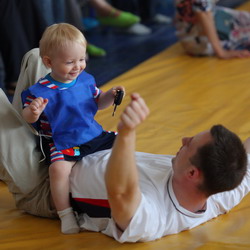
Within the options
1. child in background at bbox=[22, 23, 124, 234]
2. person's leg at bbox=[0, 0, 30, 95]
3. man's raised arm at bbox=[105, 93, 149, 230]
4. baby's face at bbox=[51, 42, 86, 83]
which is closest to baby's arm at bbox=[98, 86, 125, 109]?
child in background at bbox=[22, 23, 124, 234]

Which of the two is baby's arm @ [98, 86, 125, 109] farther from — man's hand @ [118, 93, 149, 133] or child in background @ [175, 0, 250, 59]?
child in background @ [175, 0, 250, 59]

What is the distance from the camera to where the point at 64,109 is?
1.80 meters

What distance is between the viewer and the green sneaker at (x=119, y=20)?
16.0 ft

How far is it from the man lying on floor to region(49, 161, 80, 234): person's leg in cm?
3

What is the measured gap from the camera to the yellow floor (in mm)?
1705

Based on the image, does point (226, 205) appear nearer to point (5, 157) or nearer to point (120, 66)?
point (5, 157)

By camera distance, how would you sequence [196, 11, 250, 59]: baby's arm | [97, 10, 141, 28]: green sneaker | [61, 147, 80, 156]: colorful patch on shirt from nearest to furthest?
[61, 147, 80, 156]: colorful patch on shirt < [196, 11, 250, 59]: baby's arm < [97, 10, 141, 28]: green sneaker

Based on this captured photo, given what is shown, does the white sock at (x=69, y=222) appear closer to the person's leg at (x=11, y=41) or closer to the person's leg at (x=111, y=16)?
the person's leg at (x=11, y=41)

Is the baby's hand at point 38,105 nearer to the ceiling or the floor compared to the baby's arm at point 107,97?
→ nearer to the ceiling

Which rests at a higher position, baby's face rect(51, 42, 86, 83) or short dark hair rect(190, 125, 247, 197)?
baby's face rect(51, 42, 86, 83)

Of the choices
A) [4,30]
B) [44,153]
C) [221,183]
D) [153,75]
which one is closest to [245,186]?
[221,183]

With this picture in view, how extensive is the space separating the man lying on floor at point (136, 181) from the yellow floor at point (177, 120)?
46 mm

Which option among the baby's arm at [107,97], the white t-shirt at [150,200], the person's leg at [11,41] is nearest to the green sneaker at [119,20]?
the person's leg at [11,41]

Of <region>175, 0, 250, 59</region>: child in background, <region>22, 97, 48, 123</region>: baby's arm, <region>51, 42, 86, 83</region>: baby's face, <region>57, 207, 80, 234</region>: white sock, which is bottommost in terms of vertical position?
<region>175, 0, 250, 59</region>: child in background
